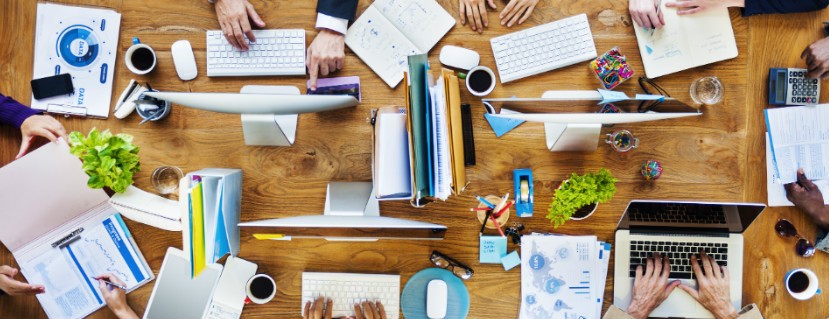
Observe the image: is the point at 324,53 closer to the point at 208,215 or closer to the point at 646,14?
the point at 208,215

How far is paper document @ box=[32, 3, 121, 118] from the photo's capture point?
5.78ft

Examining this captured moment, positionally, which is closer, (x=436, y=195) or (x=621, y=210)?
(x=436, y=195)

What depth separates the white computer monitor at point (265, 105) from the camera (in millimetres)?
1371

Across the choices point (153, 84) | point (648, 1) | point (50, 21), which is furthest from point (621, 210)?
point (50, 21)

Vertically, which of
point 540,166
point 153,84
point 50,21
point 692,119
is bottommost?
point 540,166

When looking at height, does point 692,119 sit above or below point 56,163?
above

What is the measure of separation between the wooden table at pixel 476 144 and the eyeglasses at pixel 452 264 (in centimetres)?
3

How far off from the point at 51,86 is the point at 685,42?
79.7 inches

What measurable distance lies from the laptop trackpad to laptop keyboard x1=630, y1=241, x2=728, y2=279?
5cm

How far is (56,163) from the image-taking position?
1.70m

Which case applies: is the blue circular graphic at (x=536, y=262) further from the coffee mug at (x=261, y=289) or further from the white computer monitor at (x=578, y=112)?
the coffee mug at (x=261, y=289)

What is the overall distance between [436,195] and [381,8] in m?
0.69

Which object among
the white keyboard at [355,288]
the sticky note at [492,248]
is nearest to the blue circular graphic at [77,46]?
the white keyboard at [355,288]

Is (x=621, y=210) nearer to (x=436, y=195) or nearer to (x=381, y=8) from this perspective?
(x=436, y=195)
